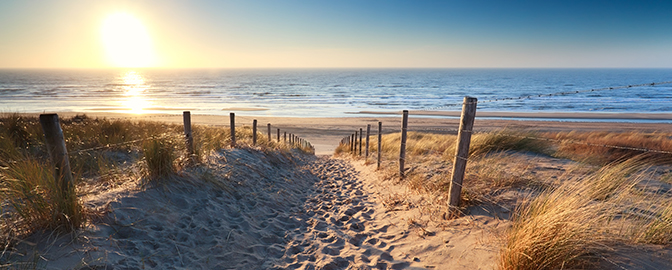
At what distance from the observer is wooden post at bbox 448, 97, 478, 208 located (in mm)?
4527

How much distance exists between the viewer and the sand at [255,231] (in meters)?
3.27

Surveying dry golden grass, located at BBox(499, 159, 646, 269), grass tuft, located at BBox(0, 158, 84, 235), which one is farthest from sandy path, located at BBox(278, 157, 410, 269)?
grass tuft, located at BBox(0, 158, 84, 235)

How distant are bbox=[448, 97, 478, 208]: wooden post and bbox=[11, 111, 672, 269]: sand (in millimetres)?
363

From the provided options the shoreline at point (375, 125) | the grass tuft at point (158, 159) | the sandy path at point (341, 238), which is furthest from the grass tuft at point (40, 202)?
the shoreline at point (375, 125)

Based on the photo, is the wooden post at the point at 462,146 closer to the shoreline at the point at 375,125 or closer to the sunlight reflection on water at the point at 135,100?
the shoreline at the point at 375,125

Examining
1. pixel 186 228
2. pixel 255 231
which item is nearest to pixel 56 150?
pixel 186 228

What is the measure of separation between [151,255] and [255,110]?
41323 mm

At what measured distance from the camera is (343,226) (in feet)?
16.7

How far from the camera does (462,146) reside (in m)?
4.61

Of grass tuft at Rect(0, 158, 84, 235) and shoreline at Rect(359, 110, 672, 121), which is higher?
grass tuft at Rect(0, 158, 84, 235)

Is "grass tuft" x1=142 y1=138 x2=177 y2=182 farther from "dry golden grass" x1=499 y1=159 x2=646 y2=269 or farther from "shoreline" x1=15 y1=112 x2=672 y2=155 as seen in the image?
"shoreline" x1=15 y1=112 x2=672 y2=155

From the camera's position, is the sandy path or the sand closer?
the sand

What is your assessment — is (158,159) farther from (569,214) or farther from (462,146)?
(569,214)

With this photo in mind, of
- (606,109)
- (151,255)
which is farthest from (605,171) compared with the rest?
(606,109)
